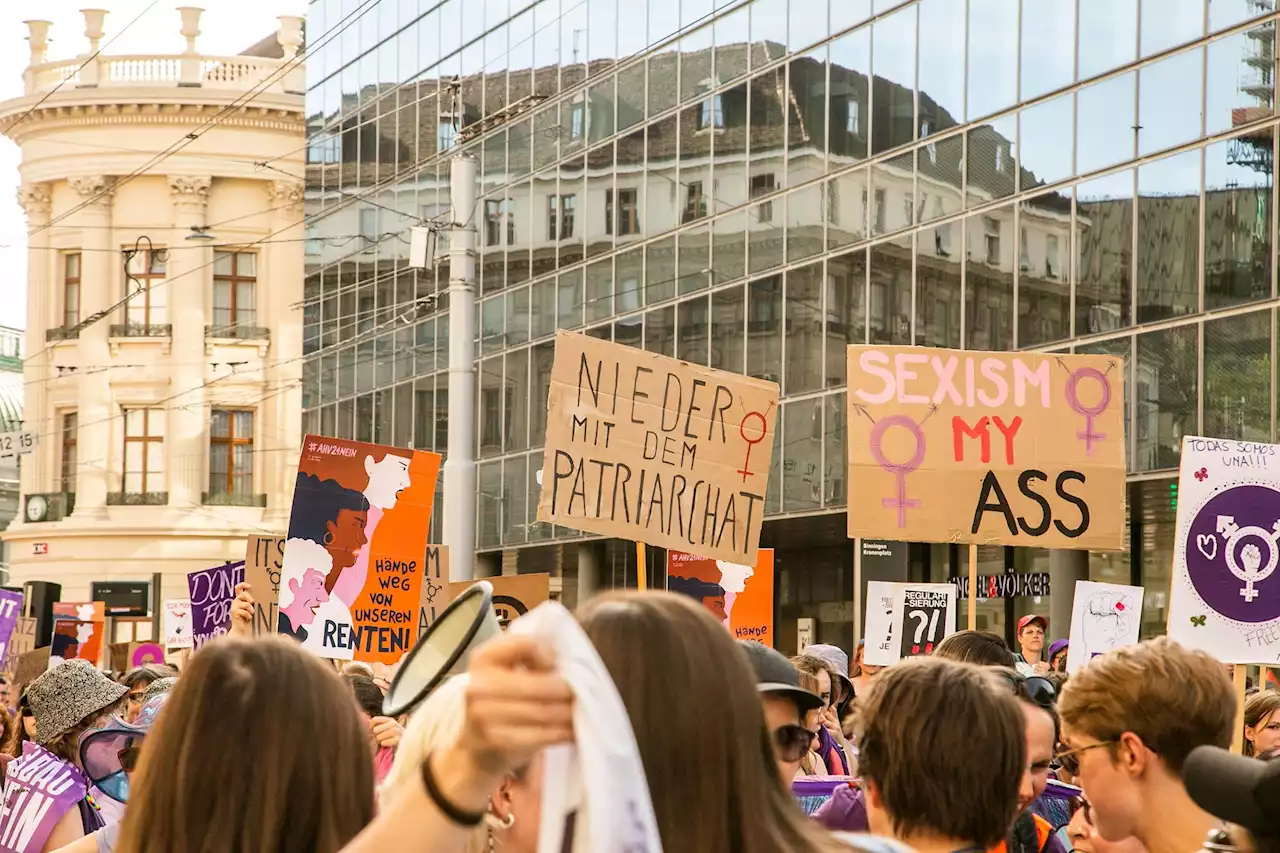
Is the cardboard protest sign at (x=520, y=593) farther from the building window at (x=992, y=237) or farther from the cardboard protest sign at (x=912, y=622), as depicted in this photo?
the building window at (x=992, y=237)

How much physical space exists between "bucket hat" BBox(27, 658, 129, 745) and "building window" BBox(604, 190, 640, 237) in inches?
903

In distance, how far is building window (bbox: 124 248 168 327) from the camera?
5484 centimetres

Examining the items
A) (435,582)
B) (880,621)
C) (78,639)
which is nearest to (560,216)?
(78,639)

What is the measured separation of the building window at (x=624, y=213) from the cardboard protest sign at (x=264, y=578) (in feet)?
53.9

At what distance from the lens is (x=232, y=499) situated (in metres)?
54.7

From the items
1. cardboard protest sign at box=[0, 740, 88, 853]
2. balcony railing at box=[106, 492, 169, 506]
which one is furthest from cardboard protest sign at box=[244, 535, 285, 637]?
balcony railing at box=[106, 492, 169, 506]

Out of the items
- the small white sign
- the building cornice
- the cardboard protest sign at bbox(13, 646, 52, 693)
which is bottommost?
the cardboard protest sign at bbox(13, 646, 52, 693)

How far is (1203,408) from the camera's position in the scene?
19.9m

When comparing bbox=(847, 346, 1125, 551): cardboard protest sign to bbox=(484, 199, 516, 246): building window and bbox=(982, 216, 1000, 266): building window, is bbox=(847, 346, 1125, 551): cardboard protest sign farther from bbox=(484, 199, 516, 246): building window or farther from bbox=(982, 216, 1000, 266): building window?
bbox=(484, 199, 516, 246): building window

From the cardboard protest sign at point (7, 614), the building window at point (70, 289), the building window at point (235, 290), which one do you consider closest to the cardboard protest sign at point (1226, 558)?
the cardboard protest sign at point (7, 614)

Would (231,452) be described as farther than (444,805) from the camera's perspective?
Yes

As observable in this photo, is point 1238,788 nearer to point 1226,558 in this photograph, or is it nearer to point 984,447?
point 1226,558

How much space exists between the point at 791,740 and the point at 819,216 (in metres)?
21.5

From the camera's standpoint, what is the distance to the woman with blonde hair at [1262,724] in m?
8.16
